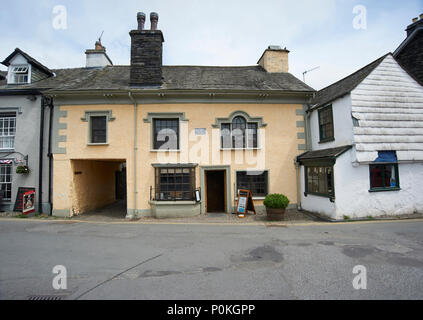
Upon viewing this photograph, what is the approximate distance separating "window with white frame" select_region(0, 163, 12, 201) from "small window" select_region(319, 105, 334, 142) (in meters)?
17.4

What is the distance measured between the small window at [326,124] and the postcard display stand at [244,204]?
4.93 meters

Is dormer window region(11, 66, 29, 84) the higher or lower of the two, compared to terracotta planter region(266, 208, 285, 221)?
higher

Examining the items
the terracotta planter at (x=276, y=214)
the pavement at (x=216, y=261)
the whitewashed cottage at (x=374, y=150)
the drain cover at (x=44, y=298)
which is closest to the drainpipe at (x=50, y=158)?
the pavement at (x=216, y=261)

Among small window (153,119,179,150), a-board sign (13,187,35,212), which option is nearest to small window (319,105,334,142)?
small window (153,119,179,150)

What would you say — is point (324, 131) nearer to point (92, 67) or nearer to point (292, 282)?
point (292, 282)

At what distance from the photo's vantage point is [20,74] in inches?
518

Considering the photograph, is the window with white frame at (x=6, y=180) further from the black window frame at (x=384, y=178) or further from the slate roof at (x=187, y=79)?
the black window frame at (x=384, y=178)

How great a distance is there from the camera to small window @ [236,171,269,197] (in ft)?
39.5

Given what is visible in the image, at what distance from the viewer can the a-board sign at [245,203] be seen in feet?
36.4

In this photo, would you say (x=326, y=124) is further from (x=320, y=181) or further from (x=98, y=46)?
(x=98, y=46)

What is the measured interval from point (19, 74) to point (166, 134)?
9.97 metres

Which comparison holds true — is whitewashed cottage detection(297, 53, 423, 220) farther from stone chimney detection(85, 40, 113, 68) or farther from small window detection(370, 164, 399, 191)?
stone chimney detection(85, 40, 113, 68)

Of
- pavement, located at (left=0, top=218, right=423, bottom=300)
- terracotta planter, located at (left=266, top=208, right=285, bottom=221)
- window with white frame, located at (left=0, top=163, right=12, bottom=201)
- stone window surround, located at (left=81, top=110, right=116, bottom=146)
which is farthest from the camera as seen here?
window with white frame, located at (left=0, top=163, right=12, bottom=201)
